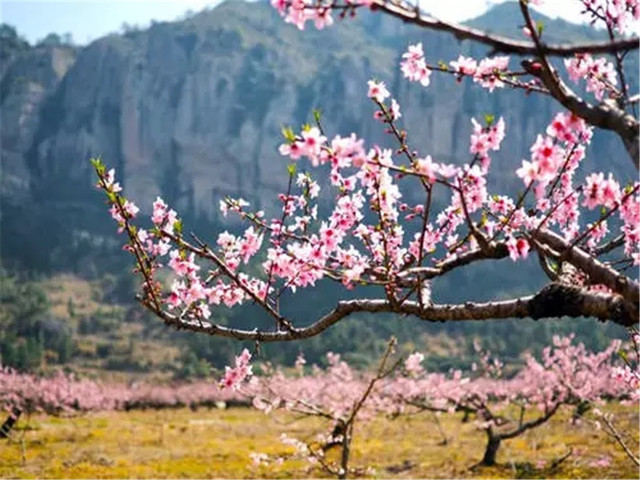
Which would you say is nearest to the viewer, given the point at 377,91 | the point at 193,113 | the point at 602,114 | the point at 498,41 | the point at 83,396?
the point at 498,41

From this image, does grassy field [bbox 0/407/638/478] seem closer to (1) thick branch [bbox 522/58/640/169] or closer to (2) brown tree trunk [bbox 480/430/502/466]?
(2) brown tree trunk [bbox 480/430/502/466]

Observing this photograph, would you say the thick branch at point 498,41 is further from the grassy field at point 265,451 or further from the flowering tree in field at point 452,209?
the grassy field at point 265,451

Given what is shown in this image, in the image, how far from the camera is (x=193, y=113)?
152625 mm

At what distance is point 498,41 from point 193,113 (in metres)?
155

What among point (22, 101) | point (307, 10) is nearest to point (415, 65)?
point (307, 10)

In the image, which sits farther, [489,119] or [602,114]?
[489,119]

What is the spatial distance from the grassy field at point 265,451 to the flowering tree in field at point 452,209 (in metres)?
7.18

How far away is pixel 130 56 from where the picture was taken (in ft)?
517

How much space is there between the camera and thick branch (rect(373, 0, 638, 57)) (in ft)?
8.48

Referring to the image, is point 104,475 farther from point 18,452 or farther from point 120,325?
point 120,325

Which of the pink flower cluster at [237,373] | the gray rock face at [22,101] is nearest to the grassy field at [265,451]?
the pink flower cluster at [237,373]

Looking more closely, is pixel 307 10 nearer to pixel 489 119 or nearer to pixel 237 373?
pixel 489 119

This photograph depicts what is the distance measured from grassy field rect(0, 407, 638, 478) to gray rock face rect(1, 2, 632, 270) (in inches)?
4291

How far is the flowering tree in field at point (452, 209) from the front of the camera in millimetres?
3020
